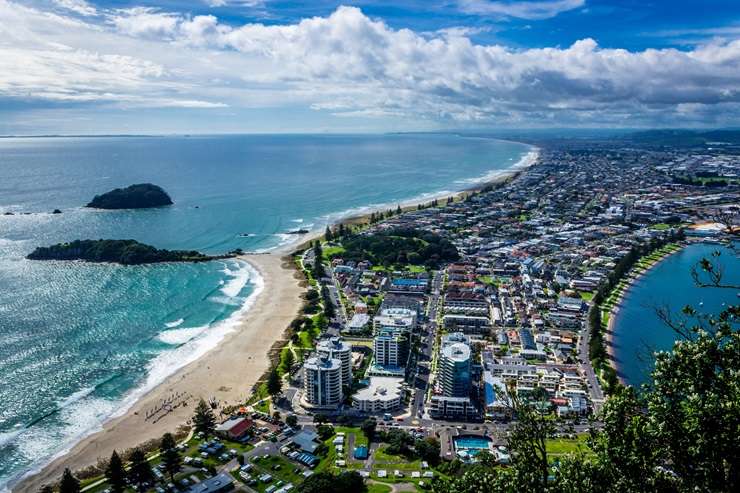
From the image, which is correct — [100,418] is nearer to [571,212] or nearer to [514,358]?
[514,358]

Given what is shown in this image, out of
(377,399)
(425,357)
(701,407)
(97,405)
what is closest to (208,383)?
(97,405)

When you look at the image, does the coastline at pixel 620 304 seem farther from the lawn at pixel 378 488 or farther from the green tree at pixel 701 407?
the green tree at pixel 701 407

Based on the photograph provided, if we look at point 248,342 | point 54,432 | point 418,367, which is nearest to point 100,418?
point 54,432

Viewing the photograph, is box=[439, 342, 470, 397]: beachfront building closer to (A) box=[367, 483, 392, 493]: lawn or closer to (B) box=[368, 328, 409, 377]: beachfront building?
(B) box=[368, 328, 409, 377]: beachfront building

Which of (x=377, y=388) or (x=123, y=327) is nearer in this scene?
(x=377, y=388)

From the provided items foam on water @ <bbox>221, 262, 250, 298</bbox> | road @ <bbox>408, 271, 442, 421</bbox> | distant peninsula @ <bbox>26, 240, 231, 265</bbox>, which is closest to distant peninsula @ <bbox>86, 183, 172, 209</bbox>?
distant peninsula @ <bbox>26, 240, 231, 265</bbox>
